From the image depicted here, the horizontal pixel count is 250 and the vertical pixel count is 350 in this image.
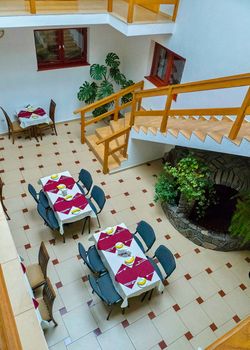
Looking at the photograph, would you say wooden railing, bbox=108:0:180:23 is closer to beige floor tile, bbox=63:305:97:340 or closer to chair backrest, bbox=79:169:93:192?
chair backrest, bbox=79:169:93:192

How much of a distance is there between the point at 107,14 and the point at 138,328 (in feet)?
20.5

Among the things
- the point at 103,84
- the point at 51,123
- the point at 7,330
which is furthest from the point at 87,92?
the point at 7,330

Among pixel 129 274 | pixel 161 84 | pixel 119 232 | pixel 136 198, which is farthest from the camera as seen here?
pixel 161 84

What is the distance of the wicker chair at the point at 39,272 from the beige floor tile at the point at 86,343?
990 mm

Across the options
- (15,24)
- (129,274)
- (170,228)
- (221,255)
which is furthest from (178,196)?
(15,24)

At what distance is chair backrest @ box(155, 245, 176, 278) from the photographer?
14.7 ft

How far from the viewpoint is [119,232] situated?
4.96 metres

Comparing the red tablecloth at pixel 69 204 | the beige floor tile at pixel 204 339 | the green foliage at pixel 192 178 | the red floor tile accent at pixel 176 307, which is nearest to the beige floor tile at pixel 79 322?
the red floor tile accent at pixel 176 307

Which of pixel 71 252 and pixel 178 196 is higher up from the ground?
pixel 178 196

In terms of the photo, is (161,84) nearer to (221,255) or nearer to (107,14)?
(107,14)

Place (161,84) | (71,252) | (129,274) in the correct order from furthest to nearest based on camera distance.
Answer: (161,84) → (71,252) → (129,274)

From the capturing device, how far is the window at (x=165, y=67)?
22.2 ft

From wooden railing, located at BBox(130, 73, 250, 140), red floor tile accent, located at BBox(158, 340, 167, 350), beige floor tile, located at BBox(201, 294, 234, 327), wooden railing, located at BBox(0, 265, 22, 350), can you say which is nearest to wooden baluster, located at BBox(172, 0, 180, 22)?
wooden railing, located at BBox(130, 73, 250, 140)

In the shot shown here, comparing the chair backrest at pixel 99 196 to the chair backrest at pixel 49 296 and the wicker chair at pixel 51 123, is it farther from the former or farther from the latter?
the wicker chair at pixel 51 123
